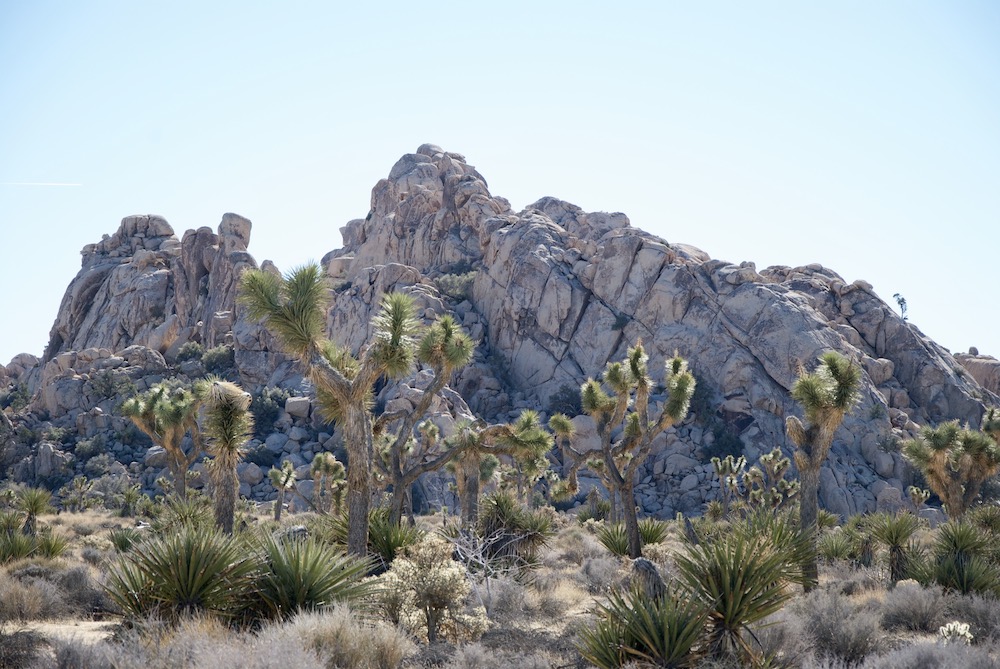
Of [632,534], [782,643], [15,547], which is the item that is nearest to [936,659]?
[782,643]

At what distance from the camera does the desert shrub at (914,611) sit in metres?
10.8

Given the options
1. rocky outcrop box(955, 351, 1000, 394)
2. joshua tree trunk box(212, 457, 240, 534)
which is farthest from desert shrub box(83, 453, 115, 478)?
rocky outcrop box(955, 351, 1000, 394)

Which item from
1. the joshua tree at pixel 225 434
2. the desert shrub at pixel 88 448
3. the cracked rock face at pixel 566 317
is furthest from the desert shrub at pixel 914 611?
the desert shrub at pixel 88 448

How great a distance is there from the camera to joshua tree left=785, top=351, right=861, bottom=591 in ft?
55.0

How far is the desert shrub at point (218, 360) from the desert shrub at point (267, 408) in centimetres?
818

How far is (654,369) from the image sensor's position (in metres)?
58.8

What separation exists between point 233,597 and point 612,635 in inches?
168

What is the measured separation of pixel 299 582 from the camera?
823 cm

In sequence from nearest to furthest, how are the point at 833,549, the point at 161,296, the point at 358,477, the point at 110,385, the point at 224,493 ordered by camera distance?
the point at 358,477 < the point at 224,493 < the point at 833,549 < the point at 110,385 < the point at 161,296

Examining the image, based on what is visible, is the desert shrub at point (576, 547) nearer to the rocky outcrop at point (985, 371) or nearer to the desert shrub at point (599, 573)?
the desert shrub at point (599, 573)

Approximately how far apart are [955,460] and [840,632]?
18.7 meters

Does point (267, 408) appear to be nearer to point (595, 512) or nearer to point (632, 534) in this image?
point (595, 512)

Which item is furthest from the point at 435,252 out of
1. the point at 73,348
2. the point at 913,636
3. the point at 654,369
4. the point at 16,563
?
the point at 913,636

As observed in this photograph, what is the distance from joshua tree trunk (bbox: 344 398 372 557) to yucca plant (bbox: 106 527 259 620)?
203 inches
